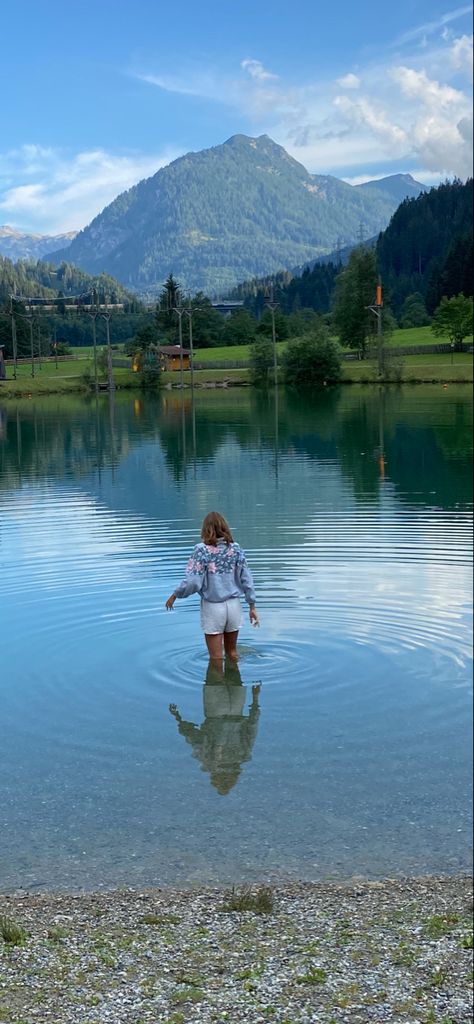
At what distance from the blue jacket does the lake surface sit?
1.28 meters

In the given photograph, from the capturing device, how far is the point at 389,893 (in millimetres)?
7312

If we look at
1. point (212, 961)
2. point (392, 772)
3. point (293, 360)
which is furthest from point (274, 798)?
point (293, 360)

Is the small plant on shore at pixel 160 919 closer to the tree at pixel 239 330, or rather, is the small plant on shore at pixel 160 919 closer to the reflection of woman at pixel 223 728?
the reflection of woman at pixel 223 728

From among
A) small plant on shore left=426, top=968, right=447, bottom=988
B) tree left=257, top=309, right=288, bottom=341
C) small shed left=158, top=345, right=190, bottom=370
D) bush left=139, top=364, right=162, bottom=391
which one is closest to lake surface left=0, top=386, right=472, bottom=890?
small plant on shore left=426, top=968, right=447, bottom=988

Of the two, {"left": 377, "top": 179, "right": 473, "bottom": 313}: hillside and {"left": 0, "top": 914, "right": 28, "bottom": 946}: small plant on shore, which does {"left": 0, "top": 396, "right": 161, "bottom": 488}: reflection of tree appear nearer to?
{"left": 377, "top": 179, "right": 473, "bottom": 313}: hillside

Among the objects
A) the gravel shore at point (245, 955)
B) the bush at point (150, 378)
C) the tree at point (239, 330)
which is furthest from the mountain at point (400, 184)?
the tree at point (239, 330)

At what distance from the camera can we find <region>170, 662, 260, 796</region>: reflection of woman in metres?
10.3

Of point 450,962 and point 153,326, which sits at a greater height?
point 153,326

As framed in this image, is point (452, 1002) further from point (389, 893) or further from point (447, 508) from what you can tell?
point (447, 508)

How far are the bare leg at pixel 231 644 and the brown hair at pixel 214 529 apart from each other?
1595mm

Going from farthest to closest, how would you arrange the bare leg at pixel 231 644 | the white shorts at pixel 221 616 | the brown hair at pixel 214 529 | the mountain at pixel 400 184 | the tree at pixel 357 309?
1. the tree at pixel 357 309
2. the bare leg at pixel 231 644
3. the white shorts at pixel 221 616
4. the brown hair at pixel 214 529
5. the mountain at pixel 400 184

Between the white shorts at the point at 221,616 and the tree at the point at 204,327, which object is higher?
the tree at the point at 204,327

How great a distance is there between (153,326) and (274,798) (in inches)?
5479

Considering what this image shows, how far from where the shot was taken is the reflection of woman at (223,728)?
405 inches
